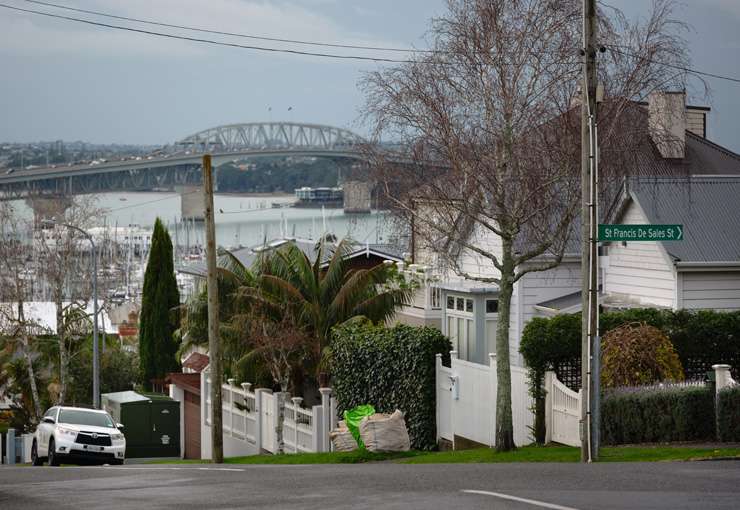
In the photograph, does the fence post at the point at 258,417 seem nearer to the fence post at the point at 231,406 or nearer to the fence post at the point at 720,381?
the fence post at the point at 231,406

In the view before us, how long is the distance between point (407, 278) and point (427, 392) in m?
8.59

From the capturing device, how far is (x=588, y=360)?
60.3ft

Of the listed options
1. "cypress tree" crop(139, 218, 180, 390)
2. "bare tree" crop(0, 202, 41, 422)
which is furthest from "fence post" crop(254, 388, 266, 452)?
"cypress tree" crop(139, 218, 180, 390)

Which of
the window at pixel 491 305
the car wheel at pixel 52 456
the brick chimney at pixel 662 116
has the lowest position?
the car wheel at pixel 52 456

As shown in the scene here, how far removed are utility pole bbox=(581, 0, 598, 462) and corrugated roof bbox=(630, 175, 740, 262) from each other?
7302 mm

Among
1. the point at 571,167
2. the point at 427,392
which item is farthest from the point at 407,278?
the point at 571,167

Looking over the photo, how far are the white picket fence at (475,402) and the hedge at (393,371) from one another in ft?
1.15

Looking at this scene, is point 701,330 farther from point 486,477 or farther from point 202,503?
point 202,503

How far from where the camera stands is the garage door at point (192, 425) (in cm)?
4175

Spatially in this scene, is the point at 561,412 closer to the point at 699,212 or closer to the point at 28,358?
the point at 699,212

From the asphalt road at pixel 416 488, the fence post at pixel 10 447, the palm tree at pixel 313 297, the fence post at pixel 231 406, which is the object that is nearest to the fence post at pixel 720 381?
the asphalt road at pixel 416 488

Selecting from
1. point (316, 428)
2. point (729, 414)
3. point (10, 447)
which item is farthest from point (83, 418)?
point (10, 447)

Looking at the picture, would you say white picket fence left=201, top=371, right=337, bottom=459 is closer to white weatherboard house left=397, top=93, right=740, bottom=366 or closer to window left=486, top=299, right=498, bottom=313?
white weatherboard house left=397, top=93, right=740, bottom=366

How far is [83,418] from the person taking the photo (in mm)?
28766
